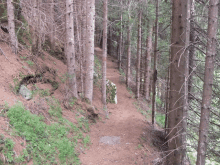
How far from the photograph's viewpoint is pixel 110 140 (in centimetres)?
729

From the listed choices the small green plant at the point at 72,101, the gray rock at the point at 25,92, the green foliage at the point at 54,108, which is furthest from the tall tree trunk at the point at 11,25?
the small green plant at the point at 72,101

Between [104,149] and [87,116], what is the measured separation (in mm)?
2342

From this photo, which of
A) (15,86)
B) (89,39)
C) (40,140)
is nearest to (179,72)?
(40,140)

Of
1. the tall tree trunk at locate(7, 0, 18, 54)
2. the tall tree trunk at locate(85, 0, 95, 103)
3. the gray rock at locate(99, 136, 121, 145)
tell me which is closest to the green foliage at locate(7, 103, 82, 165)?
the gray rock at locate(99, 136, 121, 145)

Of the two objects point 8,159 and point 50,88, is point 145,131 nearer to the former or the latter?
point 50,88

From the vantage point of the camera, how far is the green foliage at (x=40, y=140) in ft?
14.4

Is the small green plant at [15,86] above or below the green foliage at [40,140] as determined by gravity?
above

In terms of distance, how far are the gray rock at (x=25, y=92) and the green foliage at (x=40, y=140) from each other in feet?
3.14

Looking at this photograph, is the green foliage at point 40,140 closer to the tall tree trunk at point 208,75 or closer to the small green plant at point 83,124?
the small green plant at point 83,124

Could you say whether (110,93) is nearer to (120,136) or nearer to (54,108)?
(120,136)

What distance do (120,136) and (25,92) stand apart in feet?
15.1

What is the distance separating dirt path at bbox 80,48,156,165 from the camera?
19.3ft

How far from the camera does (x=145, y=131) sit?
857 cm

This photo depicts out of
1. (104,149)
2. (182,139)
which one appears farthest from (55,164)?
(182,139)
